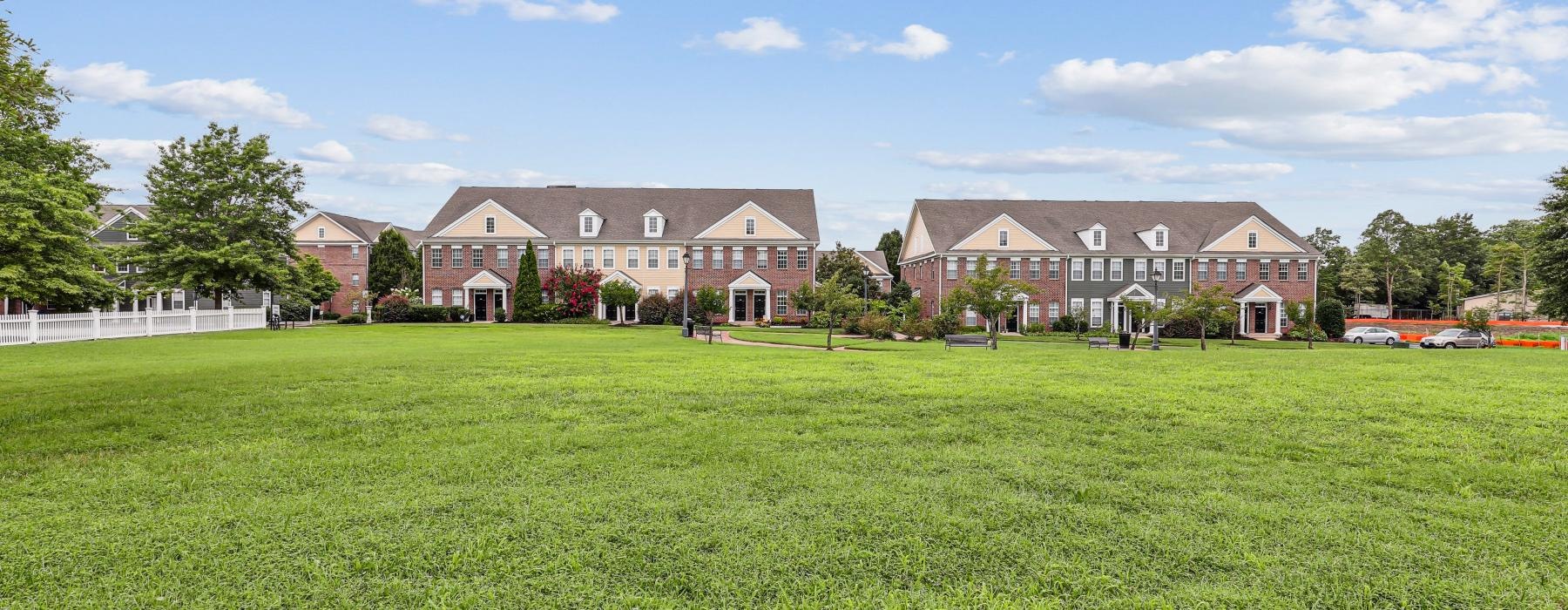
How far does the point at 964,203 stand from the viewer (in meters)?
51.6

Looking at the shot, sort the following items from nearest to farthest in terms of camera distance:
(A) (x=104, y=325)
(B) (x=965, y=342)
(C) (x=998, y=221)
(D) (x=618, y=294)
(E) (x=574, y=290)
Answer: (B) (x=965, y=342), (A) (x=104, y=325), (E) (x=574, y=290), (D) (x=618, y=294), (C) (x=998, y=221)

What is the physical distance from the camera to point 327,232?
61.2 m

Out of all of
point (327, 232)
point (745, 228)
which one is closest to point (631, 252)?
point (745, 228)

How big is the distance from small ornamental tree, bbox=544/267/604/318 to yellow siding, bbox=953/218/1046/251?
2133 cm

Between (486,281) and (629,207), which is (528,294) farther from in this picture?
(629,207)

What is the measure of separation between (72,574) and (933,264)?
4627cm

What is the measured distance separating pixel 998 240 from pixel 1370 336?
19.7m

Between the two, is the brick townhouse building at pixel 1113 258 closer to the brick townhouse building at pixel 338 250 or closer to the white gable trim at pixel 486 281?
the white gable trim at pixel 486 281

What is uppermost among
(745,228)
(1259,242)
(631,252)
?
(745,228)

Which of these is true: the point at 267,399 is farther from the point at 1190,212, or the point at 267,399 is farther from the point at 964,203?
the point at 1190,212

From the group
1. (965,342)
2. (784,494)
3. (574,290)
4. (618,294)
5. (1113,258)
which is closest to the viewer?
(784,494)

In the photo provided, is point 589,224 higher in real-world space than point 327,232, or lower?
lower

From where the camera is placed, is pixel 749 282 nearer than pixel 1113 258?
Yes

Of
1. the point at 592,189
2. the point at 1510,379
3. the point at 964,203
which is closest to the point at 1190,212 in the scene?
the point at 964,203
